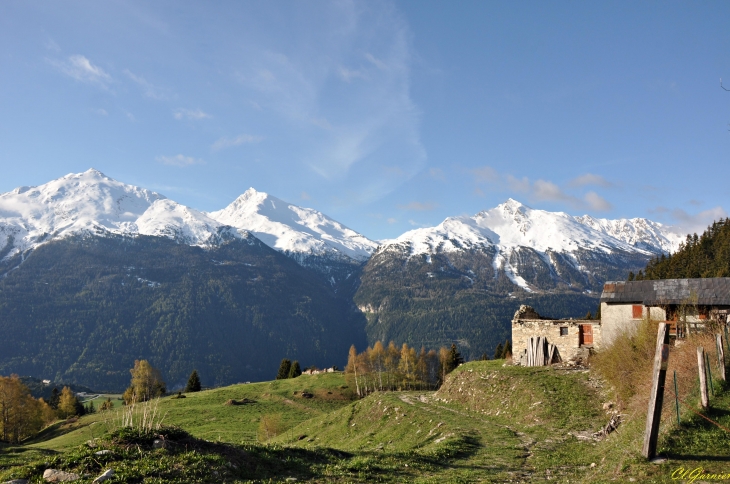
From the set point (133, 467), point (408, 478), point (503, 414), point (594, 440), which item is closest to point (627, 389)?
point (594, 440)

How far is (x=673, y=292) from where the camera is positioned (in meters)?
41.1

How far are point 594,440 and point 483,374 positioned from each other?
20.1m

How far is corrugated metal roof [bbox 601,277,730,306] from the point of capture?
39.0 m

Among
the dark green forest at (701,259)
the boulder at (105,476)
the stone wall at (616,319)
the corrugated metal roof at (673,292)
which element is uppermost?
the dark green forest at (701,259)

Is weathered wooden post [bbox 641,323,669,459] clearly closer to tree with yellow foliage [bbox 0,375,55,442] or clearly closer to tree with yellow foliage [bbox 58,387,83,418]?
tree with yellow foliage [bbox 0,375,55,442]

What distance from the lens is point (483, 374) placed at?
44438 millimetres

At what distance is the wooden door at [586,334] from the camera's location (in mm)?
44531

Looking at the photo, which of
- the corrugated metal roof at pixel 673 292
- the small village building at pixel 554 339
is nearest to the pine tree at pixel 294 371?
the small village building at pixel 554 339

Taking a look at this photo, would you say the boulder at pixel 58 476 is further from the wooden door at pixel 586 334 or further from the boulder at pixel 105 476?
the wooden door at pixel 586 334

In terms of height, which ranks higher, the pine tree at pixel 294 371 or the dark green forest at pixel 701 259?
the dark green forest at pixel 701 259

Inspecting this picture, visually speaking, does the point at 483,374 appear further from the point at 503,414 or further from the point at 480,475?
the point at 480,475

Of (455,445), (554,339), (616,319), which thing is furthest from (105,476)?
(616,319)

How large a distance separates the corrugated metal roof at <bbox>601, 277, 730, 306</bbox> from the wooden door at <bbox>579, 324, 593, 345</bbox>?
10.7 feet

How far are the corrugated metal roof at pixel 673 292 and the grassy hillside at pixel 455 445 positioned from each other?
9709 mm
